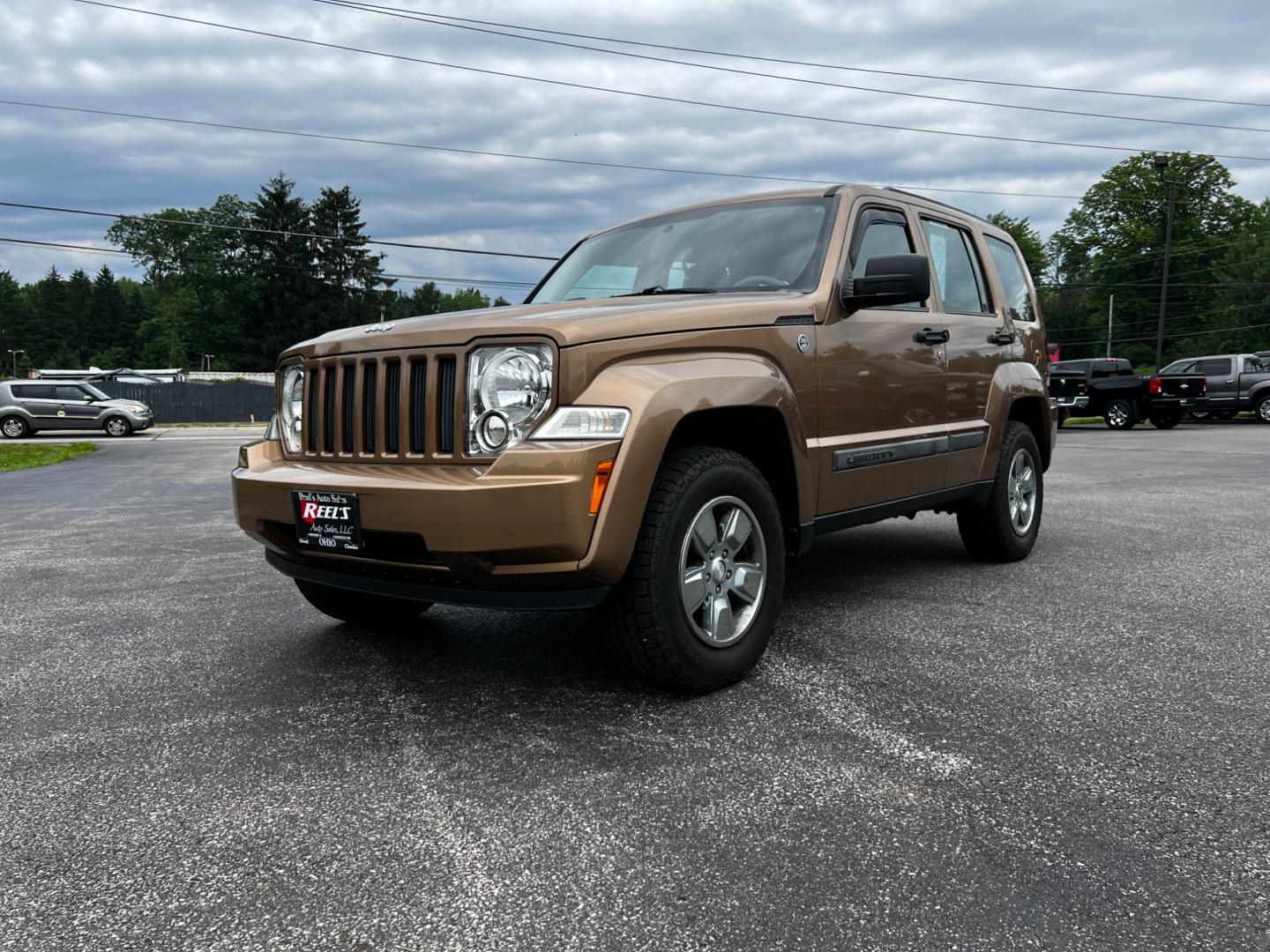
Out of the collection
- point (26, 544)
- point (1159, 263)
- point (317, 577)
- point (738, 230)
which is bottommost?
point (26, 544)

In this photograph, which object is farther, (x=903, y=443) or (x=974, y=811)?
(x=903, y=443)

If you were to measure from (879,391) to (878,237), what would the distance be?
778 mm

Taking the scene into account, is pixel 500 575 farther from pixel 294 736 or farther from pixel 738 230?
pixel 738 230

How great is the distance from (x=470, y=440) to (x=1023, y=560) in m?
4.08

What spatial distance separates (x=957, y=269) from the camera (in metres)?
5.17

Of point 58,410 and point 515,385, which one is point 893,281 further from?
point 58,410

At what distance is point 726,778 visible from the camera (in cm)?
264

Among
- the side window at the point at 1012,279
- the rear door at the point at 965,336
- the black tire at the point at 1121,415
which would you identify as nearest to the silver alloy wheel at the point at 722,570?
the rear door at the point at 965,336

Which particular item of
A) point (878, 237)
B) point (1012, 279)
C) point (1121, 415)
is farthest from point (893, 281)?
point (1121, 415)

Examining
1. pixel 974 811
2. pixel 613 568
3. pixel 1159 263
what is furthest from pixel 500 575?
pixel 1159 263

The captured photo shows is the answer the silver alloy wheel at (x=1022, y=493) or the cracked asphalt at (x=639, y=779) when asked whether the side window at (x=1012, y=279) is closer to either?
the silver alloy wheel at (x=1022, y=493)

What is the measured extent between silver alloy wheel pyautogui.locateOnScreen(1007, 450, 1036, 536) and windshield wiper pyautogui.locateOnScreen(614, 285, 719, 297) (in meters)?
2.53

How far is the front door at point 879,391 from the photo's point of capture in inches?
155

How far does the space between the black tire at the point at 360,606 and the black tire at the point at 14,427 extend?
87.4 feet
